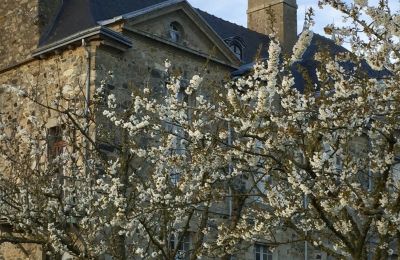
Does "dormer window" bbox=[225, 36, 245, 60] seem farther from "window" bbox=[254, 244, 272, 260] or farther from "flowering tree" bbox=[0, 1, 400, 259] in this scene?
"flowering tree" bbox=[0, 1, 400, 259]

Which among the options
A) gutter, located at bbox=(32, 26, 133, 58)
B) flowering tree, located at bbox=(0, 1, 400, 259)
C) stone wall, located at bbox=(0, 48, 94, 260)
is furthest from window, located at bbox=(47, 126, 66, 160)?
flowering tree, located at bbox=(0, 1, 400, 259)

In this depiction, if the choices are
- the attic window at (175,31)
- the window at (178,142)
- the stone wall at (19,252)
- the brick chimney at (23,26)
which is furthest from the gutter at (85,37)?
the stone wall at (19,252)

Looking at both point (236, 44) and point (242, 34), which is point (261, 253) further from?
point (242, 34)

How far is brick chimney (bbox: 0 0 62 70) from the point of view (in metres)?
18.2

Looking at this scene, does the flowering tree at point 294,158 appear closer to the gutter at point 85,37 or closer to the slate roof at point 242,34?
the gutter at point 85,37

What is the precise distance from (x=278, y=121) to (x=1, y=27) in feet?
38.9

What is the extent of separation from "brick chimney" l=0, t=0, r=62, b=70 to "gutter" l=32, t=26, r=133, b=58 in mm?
778

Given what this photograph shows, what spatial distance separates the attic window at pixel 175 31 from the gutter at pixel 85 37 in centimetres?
168

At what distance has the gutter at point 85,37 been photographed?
16531mm

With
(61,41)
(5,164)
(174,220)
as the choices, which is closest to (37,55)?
(61,41)

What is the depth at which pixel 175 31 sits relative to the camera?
18.8 meters

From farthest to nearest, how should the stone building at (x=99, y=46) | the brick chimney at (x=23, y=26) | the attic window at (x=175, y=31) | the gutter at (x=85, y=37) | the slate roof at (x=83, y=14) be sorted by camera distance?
the attic window at (x=175, y=31) < the brick chimney at (x=23, y=26) < the slate roof at (x=83, y=14) < the stone building at (x=99, y=46) < the gutter at (x=85, y=37)

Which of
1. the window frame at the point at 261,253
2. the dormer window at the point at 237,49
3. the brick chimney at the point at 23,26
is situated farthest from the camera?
the dormer window at the point at 237,49

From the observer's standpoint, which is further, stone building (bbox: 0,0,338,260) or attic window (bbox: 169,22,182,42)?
attic window (bbox: 169,22,182,42)
